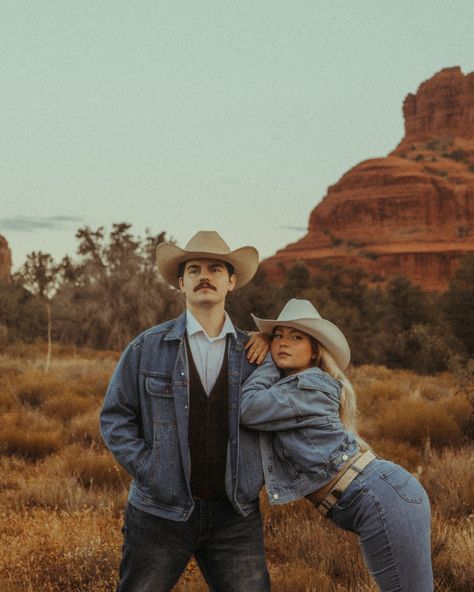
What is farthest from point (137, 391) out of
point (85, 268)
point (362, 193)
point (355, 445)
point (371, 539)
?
point (362, 193)

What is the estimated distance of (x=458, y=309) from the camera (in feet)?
83.5

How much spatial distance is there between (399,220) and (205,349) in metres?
113

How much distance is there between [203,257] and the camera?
3.33 metres

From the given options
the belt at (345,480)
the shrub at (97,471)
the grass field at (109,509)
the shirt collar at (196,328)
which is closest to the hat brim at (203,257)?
the shirt collar at (196,328)

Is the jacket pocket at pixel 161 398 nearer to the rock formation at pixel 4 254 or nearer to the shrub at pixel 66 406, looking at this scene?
the shrub at pixel 66 406

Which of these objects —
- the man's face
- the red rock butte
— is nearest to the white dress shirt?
the man's face

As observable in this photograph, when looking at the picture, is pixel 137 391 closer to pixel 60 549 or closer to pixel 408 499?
pixel 408 499

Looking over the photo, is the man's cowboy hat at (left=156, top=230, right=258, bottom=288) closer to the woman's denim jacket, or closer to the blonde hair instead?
the blonde hair

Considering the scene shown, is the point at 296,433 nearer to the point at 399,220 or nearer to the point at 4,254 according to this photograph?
the point at 399,220

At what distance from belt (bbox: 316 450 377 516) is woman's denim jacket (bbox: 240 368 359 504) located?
40mm

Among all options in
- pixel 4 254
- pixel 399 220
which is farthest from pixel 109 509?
pixel 4 254

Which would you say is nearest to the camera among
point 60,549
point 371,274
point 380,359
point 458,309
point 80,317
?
point 60,549

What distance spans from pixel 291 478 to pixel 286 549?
2.55 metres

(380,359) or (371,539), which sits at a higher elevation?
(371,539)
